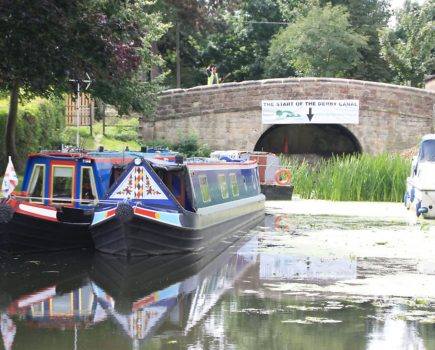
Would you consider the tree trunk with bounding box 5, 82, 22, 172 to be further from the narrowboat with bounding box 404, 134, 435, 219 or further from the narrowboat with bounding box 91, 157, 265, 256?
the narrowboat with bounding box 404, 134, 435, 219

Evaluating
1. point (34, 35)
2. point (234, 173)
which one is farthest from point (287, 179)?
point (34, 35)

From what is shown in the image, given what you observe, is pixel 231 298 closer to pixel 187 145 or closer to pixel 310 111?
pixel 187 145

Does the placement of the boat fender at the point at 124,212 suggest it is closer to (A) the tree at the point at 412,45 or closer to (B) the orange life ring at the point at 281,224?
(B) the orange life ring at the point at 281,224

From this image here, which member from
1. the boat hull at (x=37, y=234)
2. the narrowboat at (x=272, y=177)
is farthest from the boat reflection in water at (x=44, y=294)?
the narrowboat at (x=272, y=177)

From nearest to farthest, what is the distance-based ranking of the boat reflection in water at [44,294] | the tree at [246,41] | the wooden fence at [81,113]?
1. the boat reflection in water at [44,294]
2. the wooden fence at [81,113]
3. the tree at [246,41]

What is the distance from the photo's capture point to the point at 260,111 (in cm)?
3425

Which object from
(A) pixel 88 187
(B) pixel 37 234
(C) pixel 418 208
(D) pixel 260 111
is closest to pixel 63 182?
(A) pixel 88 187

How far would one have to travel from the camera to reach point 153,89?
2450 cm

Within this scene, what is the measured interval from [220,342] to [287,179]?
18079 mm

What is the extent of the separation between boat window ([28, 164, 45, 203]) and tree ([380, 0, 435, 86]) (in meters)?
28.0

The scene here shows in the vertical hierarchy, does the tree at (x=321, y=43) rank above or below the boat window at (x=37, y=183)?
above

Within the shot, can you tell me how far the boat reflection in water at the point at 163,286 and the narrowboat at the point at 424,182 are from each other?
6.13 m

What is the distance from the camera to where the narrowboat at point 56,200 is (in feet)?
45.5

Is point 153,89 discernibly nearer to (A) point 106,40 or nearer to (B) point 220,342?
(A) point 106,40
